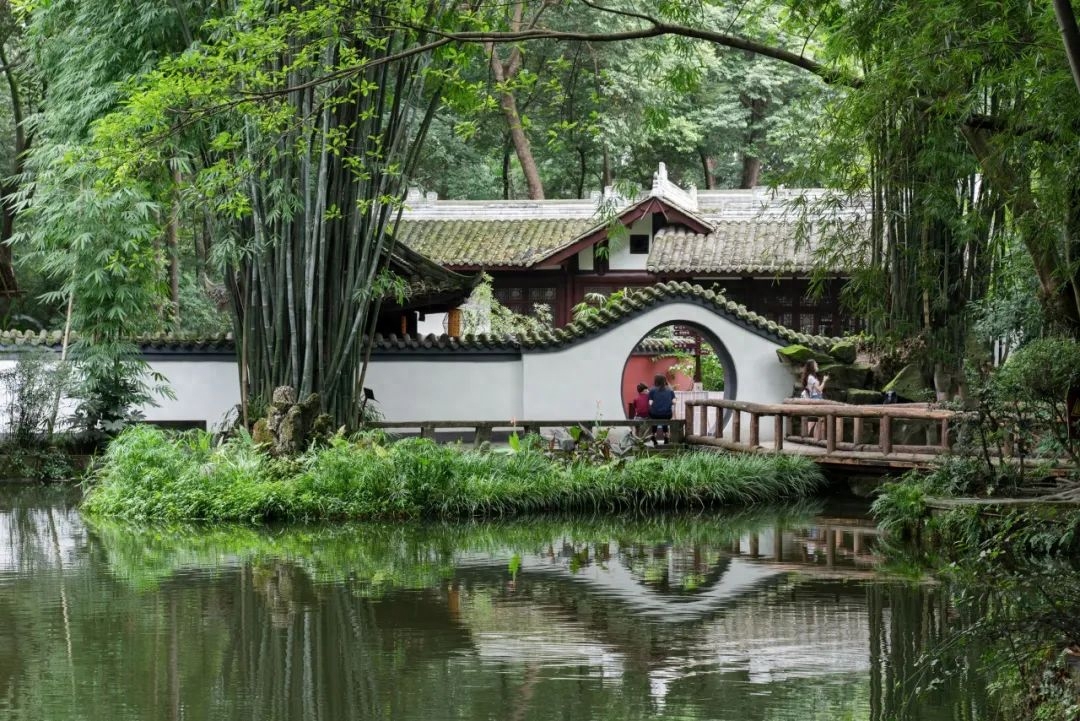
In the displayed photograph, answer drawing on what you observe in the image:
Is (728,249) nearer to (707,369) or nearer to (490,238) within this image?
(490,238)

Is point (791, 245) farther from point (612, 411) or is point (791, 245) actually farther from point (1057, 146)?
point (1057, 146)

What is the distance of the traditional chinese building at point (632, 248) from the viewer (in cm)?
2192

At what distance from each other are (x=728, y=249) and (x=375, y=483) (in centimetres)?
1148

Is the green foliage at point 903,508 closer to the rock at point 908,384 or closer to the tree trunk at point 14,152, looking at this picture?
the rock at point 908,384

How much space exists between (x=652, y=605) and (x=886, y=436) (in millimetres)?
5999

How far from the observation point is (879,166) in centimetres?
916

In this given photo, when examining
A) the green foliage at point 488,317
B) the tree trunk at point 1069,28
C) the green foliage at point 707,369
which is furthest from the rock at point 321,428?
the green foliage at point 707,369

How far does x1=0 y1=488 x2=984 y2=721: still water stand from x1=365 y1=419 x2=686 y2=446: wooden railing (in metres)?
3.53

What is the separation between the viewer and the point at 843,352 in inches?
683

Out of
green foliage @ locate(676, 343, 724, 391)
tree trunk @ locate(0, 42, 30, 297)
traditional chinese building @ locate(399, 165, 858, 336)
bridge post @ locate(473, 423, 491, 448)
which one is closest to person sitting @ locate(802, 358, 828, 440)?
bridge post @ locate(473, 423, 491, 448)

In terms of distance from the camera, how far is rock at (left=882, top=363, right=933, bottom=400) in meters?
15.6

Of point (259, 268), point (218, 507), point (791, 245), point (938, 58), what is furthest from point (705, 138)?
point (938, 58)

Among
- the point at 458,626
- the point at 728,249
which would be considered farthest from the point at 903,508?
the point at 728,249

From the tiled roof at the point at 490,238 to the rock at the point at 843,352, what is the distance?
5.81 meters
